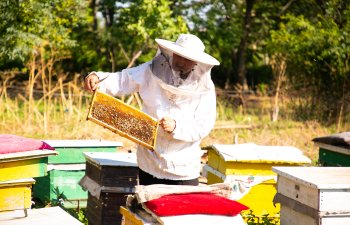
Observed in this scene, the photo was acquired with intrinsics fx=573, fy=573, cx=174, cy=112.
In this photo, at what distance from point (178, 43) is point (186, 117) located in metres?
0.48

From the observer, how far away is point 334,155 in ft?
18.3

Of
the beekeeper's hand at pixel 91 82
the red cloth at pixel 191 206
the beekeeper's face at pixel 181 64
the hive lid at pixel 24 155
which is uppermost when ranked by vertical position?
the beekeeper's face at pixel 181 64

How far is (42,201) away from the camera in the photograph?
222 inches

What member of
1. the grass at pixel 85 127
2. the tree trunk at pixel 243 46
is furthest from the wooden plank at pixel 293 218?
the tree trunk at pixel 243 46

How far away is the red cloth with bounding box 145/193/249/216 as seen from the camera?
9.75ft

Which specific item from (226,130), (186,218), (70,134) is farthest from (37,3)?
(186,218)

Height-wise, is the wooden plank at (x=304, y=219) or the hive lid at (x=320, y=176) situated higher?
the hive lid at (x=320, y=176)

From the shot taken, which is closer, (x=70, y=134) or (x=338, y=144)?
(x=338, y=144)

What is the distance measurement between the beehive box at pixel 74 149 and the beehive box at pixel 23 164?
1.73m

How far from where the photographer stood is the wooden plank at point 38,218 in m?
3.25

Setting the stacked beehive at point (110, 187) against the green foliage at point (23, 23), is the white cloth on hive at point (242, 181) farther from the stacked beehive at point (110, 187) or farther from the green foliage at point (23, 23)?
the green foliage at point (23, 23)

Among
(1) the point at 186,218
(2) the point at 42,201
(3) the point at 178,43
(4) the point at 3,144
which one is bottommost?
(2) the point at 42,201

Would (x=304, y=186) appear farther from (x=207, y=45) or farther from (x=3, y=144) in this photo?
(x=207, y=45)

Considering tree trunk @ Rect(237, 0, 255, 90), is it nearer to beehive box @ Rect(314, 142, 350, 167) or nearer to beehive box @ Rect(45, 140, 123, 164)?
beehive box @ Rect(314, 142, 350, 167)
